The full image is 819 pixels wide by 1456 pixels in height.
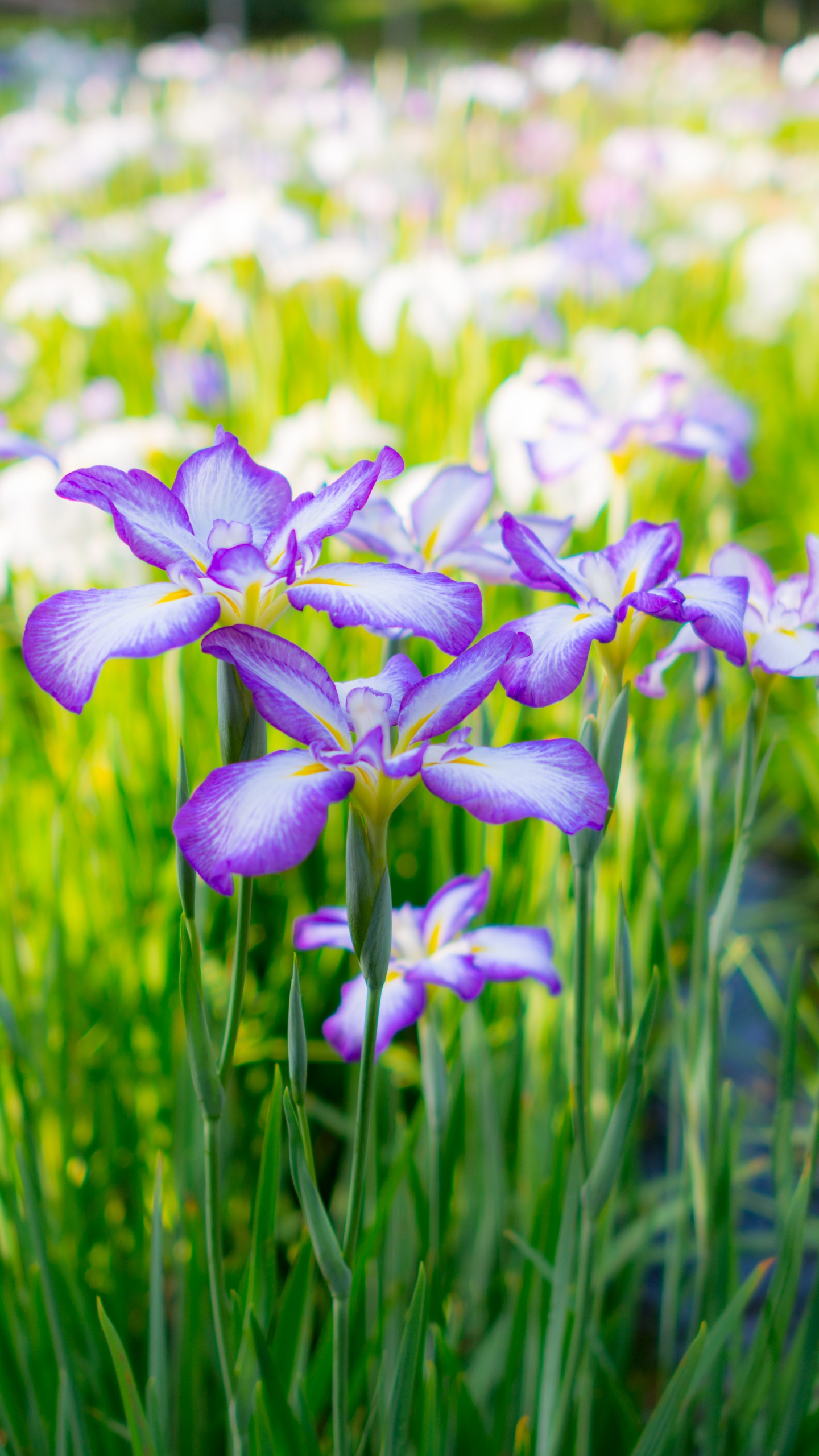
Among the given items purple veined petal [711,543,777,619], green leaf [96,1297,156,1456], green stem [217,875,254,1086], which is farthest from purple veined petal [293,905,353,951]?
purple veined petal [711,543,777,619]

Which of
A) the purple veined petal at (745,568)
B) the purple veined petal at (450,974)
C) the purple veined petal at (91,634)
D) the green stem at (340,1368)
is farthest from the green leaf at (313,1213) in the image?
the purple veined petal at (745,568)

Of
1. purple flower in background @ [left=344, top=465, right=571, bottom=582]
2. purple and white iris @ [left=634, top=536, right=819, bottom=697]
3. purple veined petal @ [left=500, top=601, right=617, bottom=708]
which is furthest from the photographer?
purple flower in background @ [left=344, top=465, right=571, bottom=582]

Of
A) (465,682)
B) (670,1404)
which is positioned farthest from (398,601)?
(670,1404)

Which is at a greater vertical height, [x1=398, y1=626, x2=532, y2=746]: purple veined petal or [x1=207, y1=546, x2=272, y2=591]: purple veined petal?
[x1=207, y1=546, x2=272, y2=591]: purple veined petal

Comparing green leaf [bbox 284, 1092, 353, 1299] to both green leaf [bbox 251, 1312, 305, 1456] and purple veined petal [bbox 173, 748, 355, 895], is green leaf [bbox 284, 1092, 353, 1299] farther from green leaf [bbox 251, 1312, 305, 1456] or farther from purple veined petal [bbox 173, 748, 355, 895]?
purple veined petal [bbox 173, 748, 355, 895]

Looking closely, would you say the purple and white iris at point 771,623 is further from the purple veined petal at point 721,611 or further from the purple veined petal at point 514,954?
the purple veined petal at point 514,954

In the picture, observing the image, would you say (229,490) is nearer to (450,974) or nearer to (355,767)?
(355,767)
